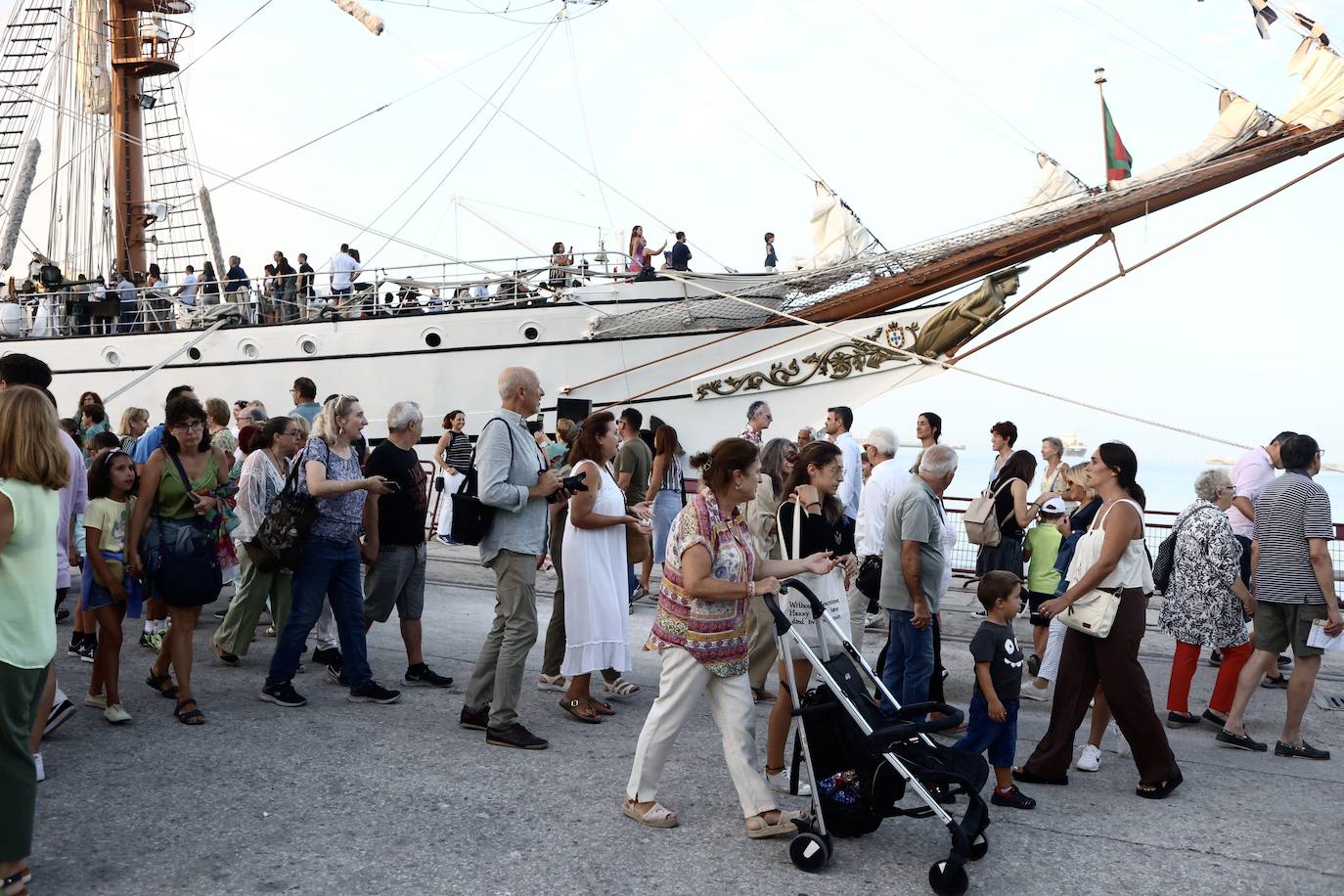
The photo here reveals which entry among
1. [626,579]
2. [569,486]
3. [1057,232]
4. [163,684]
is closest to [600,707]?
[626,579]

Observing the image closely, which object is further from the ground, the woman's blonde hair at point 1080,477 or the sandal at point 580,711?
the woman's blonde hair at point 1080,477

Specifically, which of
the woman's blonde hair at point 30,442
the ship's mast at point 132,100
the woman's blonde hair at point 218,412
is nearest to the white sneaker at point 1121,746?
the woman's blonde hair at point 30,442

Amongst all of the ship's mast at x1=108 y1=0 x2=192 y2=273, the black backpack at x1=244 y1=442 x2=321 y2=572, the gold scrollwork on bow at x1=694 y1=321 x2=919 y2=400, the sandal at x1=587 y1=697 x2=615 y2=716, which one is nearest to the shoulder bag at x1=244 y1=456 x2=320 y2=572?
the black backpack at x1=244 y1=442 x2=321 y2=572

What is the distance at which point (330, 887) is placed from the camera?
3383 mm

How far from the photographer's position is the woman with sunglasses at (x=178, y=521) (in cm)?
506

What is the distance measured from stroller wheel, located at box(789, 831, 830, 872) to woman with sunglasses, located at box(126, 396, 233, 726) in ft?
9.97

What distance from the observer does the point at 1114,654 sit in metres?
4.67

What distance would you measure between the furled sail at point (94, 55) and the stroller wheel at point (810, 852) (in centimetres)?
Answer: 2616

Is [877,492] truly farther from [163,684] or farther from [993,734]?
[163,684]

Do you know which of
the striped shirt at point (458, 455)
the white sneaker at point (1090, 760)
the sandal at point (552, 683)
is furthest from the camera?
the striped shirt at point (458, 455)

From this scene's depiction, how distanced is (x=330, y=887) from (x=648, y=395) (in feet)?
44.5

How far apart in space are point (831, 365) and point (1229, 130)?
235 inches

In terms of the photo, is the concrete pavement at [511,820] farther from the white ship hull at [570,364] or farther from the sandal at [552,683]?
the white ship hull at [570,364]

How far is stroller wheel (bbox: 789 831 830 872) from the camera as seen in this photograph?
3633 millimetres
